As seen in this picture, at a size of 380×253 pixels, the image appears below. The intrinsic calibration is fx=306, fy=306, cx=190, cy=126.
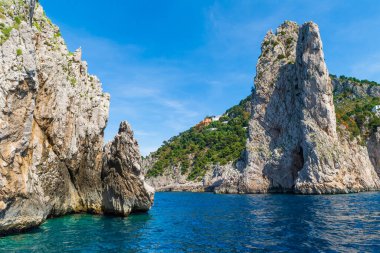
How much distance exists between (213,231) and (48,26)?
29.5 m

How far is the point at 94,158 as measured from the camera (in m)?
40.7

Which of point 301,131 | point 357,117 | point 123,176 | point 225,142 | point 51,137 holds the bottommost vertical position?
point 123,176

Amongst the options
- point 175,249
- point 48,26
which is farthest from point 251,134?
point 175,249

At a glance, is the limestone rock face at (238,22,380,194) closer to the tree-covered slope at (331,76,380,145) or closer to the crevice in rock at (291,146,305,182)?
the crevice in rock at (291,146,305,182)

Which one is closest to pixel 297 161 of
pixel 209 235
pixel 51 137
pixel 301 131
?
pixel 301 131

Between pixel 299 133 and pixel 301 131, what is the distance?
5.86 feet

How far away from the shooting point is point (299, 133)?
277 ft

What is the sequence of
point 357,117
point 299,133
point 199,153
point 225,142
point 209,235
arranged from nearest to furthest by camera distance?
1. point 209,235
2. point 299,133
3. point 357,117
4. point 225,142
5. point 199,153

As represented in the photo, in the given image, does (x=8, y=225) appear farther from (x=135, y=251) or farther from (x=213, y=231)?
(x=213, y=231)

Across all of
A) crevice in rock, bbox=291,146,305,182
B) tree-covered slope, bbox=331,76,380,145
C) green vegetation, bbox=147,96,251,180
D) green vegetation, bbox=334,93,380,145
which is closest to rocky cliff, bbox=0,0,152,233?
crevice in rock, bbox=291,146,305,182

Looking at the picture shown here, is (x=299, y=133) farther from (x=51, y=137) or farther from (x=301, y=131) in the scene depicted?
(x=51, y=137)

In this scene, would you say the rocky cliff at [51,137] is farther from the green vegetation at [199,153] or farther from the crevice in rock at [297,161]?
the green vegetation at [199,153]

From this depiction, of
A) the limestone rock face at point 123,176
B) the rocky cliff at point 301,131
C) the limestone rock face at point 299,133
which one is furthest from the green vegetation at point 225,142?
the limestone rock face at point 123,176

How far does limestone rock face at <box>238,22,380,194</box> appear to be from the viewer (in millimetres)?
75375
